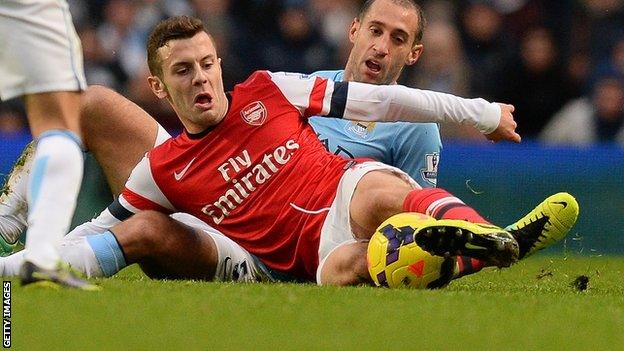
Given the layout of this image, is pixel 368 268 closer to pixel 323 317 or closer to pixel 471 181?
pixel 323 317

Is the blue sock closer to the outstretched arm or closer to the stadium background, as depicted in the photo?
the outstretched arm

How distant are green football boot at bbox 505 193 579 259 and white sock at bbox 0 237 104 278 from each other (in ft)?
5.70

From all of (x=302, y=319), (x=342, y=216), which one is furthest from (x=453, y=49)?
(x=302, y=319)

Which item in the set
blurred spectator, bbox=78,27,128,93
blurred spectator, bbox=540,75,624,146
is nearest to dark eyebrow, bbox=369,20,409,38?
blurred spectator, bbox=540,75,624,146

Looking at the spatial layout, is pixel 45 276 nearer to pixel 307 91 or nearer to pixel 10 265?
pixel 10 265

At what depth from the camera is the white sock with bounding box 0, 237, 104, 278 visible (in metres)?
5.83

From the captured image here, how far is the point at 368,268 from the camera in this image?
5.54 meters

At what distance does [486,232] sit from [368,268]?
0.72m

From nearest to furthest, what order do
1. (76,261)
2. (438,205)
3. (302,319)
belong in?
1. (302,319)
2. (438,205)
3. (76,261)

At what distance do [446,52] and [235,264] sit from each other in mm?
4996

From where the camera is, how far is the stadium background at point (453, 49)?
1052cm

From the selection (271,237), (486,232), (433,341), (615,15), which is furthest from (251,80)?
(615,15)

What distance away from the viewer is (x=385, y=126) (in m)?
6.97

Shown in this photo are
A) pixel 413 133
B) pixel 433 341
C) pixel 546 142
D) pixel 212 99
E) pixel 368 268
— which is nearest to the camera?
pixel 433 341
